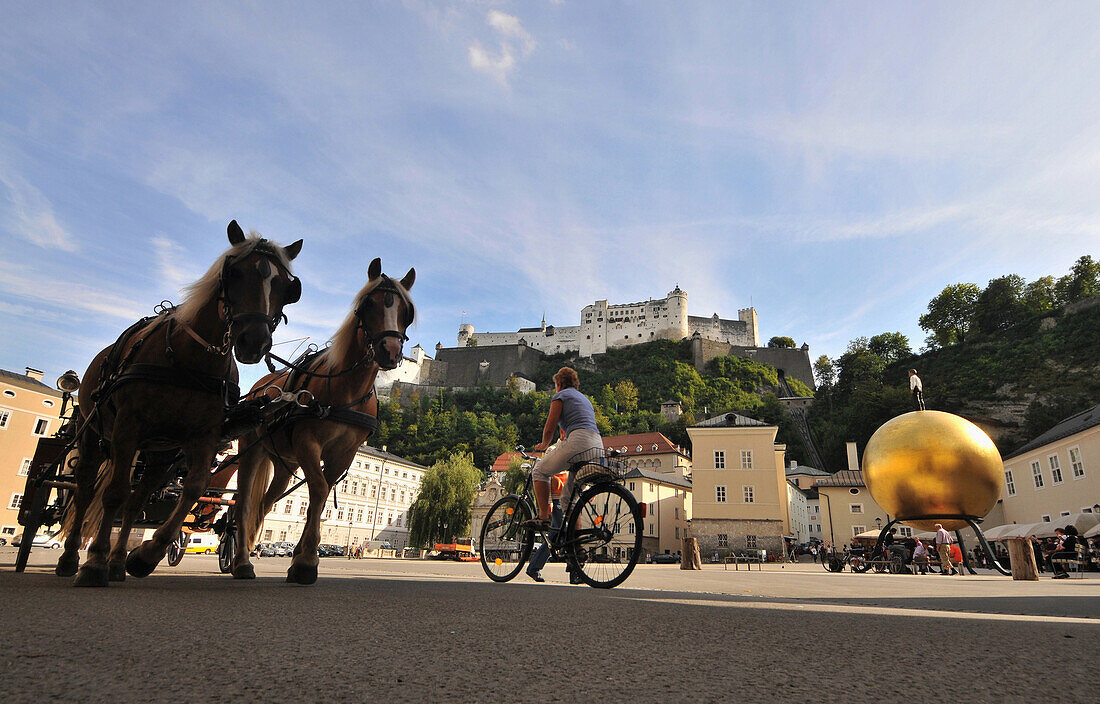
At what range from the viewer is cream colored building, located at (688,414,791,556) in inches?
1777

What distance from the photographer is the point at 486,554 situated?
7.04 meters

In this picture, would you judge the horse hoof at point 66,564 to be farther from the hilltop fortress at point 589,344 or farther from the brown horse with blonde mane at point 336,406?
the hilltop fortress at point 589,344

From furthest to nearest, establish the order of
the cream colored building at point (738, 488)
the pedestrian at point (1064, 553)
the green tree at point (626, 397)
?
the green tree at point (626, 397) → the cream colored building at point (738, 488) → the pedestrian at point (1064, 553)

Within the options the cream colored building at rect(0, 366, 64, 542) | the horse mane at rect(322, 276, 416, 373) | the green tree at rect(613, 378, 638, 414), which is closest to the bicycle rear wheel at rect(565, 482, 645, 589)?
the horse mane at rect(322, 276, 416, 373)

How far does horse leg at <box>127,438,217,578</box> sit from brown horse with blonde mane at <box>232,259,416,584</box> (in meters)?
0.79

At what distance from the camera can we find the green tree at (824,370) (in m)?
109

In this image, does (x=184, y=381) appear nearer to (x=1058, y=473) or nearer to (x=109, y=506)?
(x=109, y=506)

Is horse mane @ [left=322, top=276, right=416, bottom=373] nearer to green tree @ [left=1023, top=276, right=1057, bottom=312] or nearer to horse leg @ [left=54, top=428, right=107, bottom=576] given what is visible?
horse leg @ [left=54, top=428, right=107, bottom=576]

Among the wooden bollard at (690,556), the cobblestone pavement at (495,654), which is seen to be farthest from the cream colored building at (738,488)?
the cobblestone pavement at (495,654)

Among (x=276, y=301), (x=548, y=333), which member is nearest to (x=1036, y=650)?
(x=276, y=301)

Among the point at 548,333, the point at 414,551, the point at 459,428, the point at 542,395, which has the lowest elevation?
the point at 414,551

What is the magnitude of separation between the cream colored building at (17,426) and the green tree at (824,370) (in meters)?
107

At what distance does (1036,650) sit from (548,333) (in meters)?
123

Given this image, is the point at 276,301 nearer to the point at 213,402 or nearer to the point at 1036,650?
the point at 213,402
